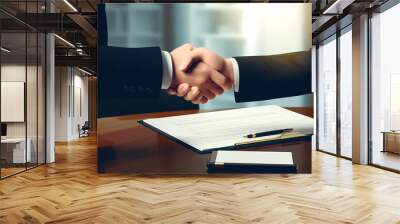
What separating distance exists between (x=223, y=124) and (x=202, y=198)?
1952 mm

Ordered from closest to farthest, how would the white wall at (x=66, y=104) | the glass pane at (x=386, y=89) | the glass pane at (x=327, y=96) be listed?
the glass pane at (x=386, y=89)
the glass pane at (x=327, y=96)
the white wall at (x=66, y=104)

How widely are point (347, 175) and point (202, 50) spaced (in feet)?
10.3

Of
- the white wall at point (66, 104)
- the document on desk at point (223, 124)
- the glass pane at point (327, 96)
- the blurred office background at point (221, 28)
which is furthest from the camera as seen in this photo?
the white wall at point (66, 104)

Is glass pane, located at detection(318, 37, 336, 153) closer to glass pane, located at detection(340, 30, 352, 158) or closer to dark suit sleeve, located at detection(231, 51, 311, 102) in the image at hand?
glass pane, located at detection(340, 30, 352, 158)

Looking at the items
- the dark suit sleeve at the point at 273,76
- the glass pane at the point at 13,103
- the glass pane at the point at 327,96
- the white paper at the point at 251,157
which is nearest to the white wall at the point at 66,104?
the glass pane at the point at 13,103

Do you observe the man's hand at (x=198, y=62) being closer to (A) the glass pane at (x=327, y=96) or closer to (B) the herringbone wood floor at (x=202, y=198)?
(B) the herringbone wood floor at (x=202, y=198)

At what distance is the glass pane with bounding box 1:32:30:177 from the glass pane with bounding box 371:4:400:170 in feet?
21.7

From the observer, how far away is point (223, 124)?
6.50m

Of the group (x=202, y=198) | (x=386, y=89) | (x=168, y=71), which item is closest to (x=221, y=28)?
(x=168, y=71)

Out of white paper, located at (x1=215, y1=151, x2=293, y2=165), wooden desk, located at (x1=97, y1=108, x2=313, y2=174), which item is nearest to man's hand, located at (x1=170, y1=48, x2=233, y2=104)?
wooden desk, located at (x1=97, y1=108, x2=313, y2=174)

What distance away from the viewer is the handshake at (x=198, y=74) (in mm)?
6508

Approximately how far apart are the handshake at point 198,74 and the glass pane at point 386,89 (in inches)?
118

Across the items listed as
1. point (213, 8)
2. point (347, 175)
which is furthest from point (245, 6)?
point (347, 175)

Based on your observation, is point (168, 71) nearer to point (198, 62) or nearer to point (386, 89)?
point (198, 62)
